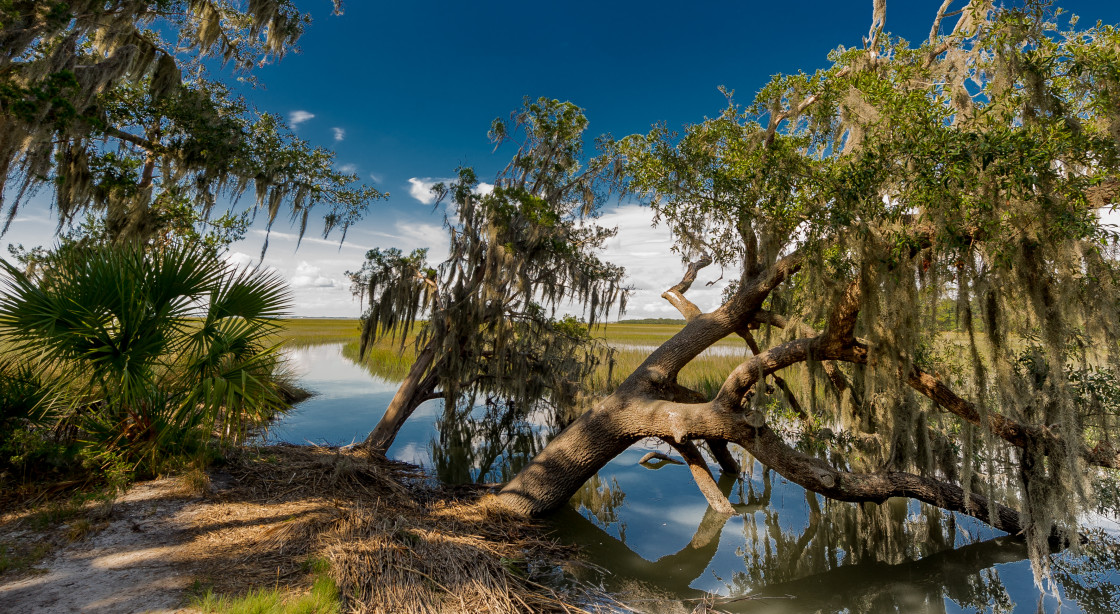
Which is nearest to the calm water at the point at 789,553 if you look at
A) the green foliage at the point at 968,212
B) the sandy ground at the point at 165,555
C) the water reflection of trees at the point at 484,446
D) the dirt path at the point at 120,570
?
the water reflection of trees at the point at 484,446

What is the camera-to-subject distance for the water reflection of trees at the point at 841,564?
4.57 metres

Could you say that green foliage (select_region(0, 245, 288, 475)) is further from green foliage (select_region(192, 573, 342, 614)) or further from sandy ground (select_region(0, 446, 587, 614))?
green foliage (select_region(192, 573, 342, 614))

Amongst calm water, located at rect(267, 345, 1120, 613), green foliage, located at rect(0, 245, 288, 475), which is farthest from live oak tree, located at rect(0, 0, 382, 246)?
calm water, located at rect(267, 345, 1120, 613)

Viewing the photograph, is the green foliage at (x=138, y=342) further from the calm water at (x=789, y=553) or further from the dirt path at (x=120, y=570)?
the calm water at (x=789, y=553)

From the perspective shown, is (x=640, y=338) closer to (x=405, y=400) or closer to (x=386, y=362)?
(x=386, y=362)

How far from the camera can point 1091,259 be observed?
3277 mm

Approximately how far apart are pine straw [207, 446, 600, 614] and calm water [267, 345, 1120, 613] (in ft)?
2.89

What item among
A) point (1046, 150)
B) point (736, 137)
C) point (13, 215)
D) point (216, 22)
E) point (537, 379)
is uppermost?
point (216, 22)

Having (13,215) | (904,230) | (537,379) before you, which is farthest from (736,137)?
(13,215)

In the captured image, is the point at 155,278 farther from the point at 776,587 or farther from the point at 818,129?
the point at 818,129

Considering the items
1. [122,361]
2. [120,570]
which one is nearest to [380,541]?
[120,570]

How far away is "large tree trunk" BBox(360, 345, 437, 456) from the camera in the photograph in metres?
8.84

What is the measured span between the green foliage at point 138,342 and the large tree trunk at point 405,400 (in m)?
3.33

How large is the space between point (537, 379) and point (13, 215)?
8171 mm
